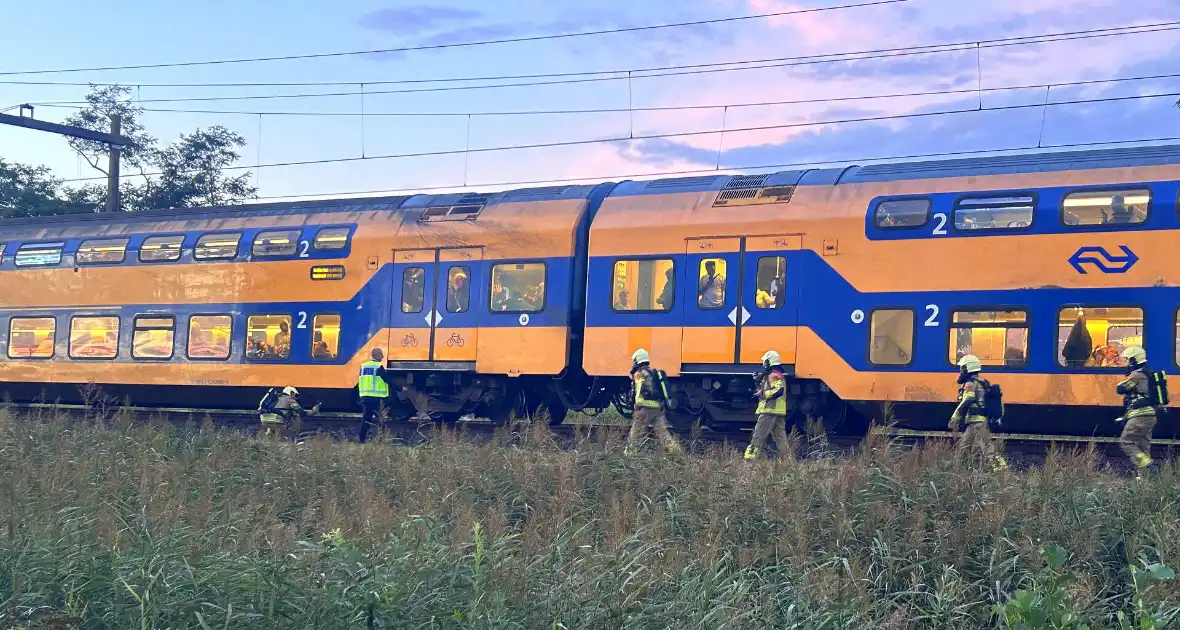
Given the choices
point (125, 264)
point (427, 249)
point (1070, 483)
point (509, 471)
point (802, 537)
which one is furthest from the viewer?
point (125, 264)

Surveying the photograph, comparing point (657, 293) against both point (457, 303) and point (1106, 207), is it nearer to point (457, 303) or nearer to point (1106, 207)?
point (457, 303)

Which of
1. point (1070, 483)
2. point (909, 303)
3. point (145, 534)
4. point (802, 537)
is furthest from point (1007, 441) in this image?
point (145, 534)

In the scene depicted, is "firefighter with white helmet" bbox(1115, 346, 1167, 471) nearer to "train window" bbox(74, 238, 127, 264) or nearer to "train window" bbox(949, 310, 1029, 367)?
"train window" bbox(949, 310, 1029, 367)

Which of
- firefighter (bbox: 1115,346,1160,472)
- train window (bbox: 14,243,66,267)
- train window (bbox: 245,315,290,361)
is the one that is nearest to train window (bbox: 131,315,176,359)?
train window (bbox: 245,315,290,361)

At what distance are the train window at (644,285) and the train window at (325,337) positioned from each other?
4805 mm

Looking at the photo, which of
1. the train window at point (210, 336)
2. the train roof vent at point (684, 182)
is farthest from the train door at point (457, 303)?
the train window at point (210, 336)

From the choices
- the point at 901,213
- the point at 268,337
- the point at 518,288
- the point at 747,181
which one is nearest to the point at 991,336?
the point at 901,213

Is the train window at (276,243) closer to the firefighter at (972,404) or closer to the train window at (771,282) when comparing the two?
the train window at (771,282)

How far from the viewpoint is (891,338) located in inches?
529

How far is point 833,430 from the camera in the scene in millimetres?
14305

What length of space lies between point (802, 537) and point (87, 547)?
16.3 feet

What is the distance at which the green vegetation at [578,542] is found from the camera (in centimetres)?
619

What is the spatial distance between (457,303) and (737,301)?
14.3 feet

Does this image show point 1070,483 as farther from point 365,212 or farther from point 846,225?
point 365,212
